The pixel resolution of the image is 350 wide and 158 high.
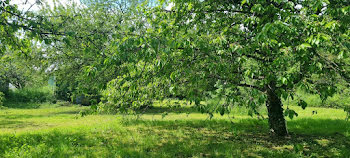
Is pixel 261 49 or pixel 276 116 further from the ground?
pixel 261 49

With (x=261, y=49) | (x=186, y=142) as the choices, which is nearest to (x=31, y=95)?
(x=186, y=142)

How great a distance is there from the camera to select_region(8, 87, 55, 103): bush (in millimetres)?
30833

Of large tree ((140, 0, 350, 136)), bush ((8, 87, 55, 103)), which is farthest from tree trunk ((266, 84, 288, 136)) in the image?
bush ((8, 87, 55, 103))

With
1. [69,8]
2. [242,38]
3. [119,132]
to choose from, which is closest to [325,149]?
[242,38]

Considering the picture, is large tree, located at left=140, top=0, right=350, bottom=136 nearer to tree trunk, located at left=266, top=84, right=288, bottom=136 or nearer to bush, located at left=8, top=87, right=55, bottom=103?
tree trunk, located at left=266, top=84, right=288, bottom=136

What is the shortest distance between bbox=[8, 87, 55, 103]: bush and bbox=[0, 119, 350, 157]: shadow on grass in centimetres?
2456

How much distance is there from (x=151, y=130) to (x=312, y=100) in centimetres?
2218

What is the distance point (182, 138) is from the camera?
945 centimetres

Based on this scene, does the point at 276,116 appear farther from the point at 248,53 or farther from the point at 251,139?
the point at 248,53

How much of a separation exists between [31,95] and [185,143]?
29.8m

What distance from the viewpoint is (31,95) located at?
31.7 m

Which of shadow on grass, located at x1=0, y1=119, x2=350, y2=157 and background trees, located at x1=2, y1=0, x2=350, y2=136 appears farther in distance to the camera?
shadow on grass, located at x1=0, y1=119, x2=350, y2=157

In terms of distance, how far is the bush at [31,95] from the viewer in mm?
30833

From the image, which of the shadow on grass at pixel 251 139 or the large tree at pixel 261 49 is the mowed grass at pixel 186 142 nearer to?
the shadow on grass at pixel 251 139
